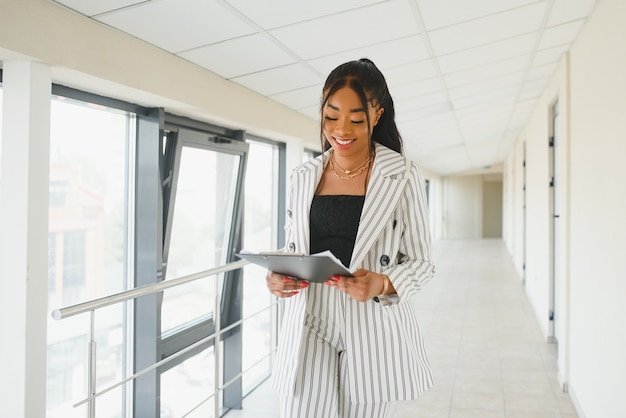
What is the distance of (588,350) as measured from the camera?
3016 mm

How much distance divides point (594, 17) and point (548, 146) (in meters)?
2.21

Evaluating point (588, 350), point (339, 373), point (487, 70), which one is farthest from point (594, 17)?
point (339, 373)

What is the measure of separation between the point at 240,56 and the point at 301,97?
3.83 feet

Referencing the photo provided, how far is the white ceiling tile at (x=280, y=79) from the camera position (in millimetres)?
3092

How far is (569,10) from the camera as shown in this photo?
301cm

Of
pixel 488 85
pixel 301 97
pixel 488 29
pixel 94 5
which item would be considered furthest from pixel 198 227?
pixel 488 85

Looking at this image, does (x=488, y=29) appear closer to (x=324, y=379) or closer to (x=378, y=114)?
(x=378, y=114)

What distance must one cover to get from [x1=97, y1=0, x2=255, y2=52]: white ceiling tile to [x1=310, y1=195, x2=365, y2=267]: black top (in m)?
1.08

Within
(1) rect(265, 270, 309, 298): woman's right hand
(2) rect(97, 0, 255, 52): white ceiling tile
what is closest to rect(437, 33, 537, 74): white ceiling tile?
(2) rect(97, 0, 255, 52): white ceiling tile

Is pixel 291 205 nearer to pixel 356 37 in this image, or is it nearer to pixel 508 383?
pixel 356 37

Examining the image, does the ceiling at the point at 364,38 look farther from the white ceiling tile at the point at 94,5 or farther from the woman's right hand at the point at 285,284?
the woman's right hand at the point at 285,284

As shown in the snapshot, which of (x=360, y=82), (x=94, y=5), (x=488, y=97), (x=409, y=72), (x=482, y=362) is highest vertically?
(x=488, y=97)

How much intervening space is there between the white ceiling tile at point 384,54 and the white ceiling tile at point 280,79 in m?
0.11

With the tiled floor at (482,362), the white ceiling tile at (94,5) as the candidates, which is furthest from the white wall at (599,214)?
the white ceiling tile at (94,5)
